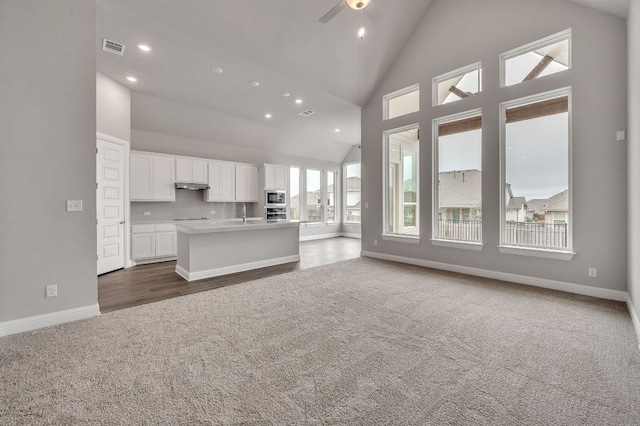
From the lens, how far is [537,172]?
163 inches

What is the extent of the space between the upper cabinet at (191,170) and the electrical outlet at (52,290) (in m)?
3.86

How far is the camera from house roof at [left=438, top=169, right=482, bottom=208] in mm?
4797

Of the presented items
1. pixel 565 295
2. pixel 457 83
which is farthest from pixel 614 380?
pixel 457 83

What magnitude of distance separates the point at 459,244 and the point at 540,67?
2.96 metres

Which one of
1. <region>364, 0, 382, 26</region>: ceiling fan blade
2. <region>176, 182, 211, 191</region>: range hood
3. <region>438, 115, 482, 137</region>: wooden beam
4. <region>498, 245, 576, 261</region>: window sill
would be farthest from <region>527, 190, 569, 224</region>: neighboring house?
<region>176, 182, 211, 191</region>: range hood

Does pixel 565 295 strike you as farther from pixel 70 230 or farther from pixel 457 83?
pixel 70 230

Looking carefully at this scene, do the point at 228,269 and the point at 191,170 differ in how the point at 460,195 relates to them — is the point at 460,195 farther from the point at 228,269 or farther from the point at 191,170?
the point at 191,170

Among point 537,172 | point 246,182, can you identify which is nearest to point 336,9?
point 537,172

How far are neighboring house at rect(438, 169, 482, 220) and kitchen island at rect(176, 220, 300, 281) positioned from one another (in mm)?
3050

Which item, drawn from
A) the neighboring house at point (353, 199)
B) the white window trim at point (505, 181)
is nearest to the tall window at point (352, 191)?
the neighboring house at point (353, 199)

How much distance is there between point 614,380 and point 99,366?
3.69 meters

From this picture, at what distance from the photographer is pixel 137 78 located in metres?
4.82

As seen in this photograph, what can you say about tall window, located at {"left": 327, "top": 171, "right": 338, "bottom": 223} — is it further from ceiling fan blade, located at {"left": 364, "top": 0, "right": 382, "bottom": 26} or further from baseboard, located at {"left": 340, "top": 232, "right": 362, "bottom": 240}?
ceiling fan blade, located at {"left": 364, "top": 0, "right": 382, "bottom": 26}

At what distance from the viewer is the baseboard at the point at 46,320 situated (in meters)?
2.60
